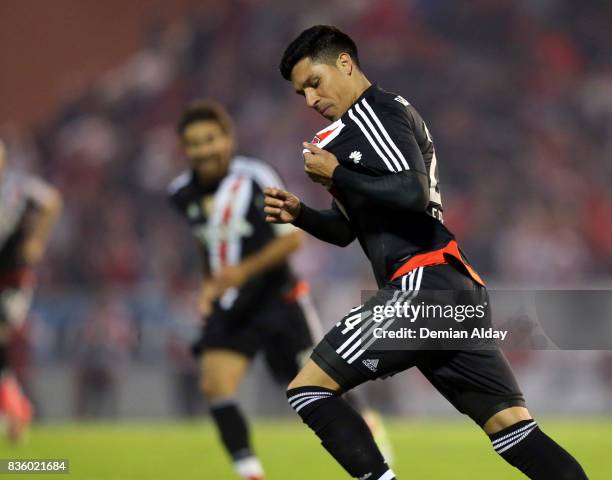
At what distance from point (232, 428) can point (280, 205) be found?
2.26m

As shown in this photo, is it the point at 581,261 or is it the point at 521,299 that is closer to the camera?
the point at 521,299

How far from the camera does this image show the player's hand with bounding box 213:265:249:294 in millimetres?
6012

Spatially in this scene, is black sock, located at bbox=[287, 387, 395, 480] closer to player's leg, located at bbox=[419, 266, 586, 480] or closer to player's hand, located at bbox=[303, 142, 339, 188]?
player's leg, located at bbox=[419, 266, 586, 480]

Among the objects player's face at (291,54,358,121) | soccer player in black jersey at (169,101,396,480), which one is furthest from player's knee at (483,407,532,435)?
soccer player in black jersey at (169,101,396,480)

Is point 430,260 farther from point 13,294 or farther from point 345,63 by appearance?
point 13,294

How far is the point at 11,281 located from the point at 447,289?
6.36 meters

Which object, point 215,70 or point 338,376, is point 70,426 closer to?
point 215,70

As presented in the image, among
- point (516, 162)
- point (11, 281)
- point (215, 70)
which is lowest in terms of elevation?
point (11, 281)

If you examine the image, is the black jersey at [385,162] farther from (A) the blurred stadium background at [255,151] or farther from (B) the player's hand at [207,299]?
(A) the blurred stadium background at [255,151]

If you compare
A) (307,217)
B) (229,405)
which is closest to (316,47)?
(307,217)

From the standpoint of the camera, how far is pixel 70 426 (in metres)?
11.1

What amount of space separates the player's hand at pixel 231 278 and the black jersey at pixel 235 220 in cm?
35

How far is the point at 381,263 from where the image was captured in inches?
156

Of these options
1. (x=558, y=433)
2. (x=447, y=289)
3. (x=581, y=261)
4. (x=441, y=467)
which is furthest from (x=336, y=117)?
(x=581, y=261)
